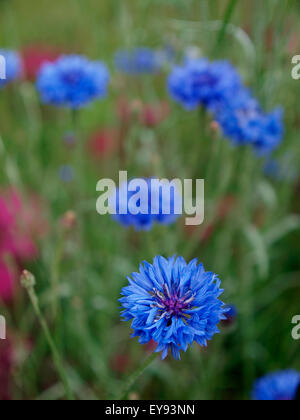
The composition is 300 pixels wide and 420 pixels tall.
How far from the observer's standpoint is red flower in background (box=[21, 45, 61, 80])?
2.05m

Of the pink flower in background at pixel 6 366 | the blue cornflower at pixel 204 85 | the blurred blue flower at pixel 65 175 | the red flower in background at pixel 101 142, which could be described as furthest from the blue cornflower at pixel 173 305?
the red flower in background at pixel 101 142

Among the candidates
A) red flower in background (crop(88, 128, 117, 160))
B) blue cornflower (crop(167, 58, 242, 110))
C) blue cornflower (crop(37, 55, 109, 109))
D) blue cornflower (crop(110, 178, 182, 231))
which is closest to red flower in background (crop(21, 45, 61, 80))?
red flower in background (crop(88, 128, 117, 160))

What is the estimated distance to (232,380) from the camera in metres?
1.15

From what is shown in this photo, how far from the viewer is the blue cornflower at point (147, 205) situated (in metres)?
0.76

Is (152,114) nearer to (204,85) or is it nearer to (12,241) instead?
(204,85)

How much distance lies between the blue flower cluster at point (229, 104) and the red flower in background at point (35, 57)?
1261mm

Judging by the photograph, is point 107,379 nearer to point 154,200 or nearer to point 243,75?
point 154,200

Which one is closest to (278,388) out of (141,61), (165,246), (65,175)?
(165,246)

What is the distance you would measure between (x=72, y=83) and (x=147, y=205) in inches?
13.2

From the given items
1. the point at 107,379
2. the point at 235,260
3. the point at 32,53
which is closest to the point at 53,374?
the point at 107,379

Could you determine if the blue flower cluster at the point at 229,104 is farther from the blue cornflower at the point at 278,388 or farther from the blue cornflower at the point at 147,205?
the blue cornflower at the point at 278,388

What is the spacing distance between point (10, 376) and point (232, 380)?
0.52 meters

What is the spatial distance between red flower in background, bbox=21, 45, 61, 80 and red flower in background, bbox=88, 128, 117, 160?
42cm

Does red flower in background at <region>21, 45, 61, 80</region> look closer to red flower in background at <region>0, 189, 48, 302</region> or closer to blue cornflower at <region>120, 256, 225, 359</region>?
red flower in background at <region>0, 189, 48, 302</region>
